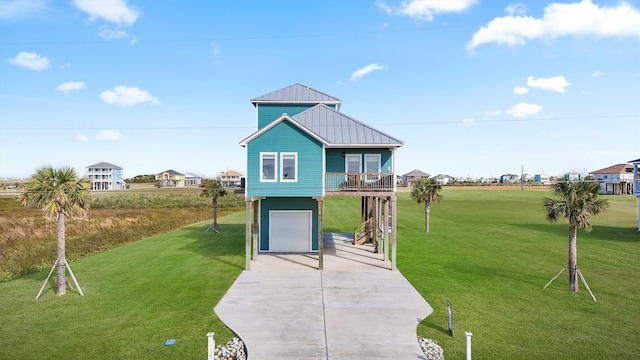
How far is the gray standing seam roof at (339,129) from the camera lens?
19.5 m

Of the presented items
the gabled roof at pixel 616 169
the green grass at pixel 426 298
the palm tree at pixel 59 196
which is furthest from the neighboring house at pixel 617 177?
the palm tree at pixel 59 196

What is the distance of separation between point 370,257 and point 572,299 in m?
10.1

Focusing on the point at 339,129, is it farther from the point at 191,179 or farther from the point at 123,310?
the point at 191,179

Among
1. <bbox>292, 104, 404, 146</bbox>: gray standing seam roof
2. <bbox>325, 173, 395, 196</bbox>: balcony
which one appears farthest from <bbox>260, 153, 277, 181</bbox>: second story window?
<bbox>325, 173, 395, 196</bbox>: balcony

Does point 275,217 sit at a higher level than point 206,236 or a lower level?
higher

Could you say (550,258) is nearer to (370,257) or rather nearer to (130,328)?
(370,257)

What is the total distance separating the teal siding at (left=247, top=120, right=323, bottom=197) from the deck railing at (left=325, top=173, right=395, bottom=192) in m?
0.98

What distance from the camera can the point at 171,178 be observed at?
153000 millimetres

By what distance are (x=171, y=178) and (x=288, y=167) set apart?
148516 mm

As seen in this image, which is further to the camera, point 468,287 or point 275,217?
point 275,217

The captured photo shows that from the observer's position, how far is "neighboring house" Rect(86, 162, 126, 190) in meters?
112

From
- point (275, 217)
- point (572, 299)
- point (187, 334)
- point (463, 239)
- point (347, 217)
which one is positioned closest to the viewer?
point (187, 334)

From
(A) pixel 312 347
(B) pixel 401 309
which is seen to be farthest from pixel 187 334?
(B) pixel 401 309

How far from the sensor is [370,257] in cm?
2130
